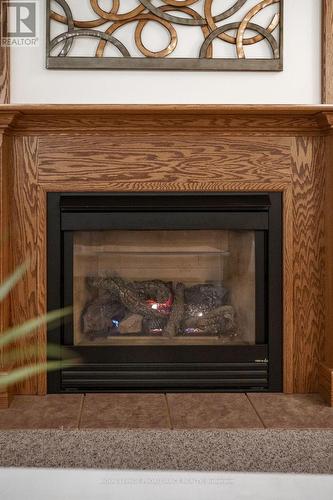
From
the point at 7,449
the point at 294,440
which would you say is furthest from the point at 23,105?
the point at 294,440

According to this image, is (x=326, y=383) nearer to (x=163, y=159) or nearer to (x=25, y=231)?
(x=163, y=159)

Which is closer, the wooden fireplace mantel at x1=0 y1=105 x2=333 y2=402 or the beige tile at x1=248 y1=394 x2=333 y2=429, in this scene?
the beige tile at x1=248 y1=394 x2=333 y2=429

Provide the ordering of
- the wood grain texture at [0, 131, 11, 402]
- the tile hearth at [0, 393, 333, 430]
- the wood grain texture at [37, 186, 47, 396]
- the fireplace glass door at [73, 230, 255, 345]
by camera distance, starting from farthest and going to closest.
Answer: the fireplace glass door at [73, 230, 255, 345] → the wood grain texture at [37, 186, 47, 396] → the wood grain texture at [0, 131, 11, 402] → the tile hearth at [0, 393, 333, 430]

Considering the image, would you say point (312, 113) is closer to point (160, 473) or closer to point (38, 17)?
point (38, 17)

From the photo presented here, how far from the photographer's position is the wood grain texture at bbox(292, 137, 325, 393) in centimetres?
263

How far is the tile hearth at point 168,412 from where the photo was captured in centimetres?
232

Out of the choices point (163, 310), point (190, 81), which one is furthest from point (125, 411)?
point (190, 81)


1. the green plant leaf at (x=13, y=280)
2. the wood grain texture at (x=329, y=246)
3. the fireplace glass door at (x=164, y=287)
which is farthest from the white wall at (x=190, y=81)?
the green plant leaf at (x=13, y=280)

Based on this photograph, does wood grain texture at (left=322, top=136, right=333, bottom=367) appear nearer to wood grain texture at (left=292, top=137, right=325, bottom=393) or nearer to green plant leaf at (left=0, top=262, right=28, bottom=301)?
wood grain texture at (left=292, top=137, right=325, bottom=393)

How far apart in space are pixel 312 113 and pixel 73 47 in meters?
0.97

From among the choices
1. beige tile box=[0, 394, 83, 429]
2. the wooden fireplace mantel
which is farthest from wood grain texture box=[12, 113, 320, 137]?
beige tile box=[0, 394, 83, 429]

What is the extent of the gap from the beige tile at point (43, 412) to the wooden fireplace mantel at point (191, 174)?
8 cm

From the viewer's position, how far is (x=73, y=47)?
8.52ft

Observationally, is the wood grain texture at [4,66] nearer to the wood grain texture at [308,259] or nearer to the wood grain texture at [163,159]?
the wood grain texture at [163,159]
